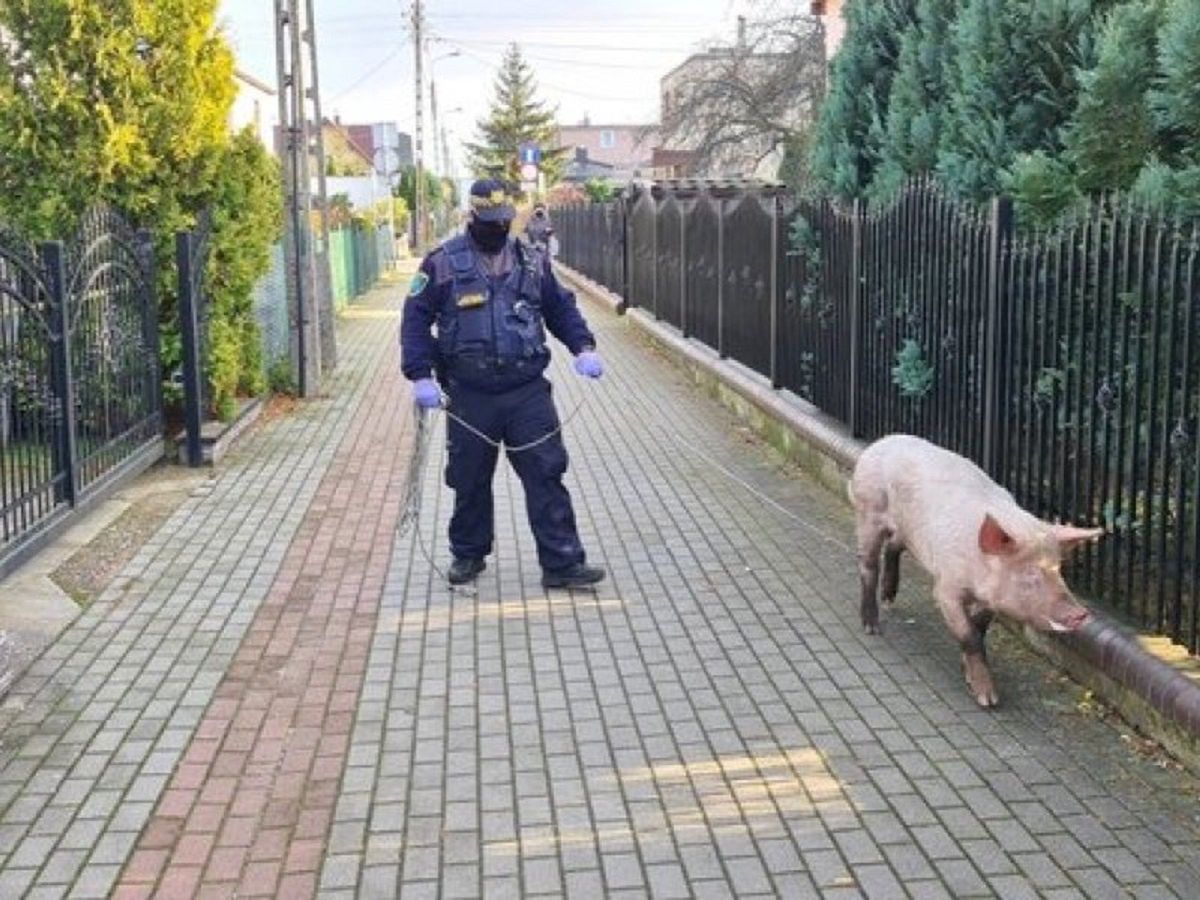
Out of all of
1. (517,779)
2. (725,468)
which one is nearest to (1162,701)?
(517,779)

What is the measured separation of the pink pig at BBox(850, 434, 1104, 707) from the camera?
16.4ft

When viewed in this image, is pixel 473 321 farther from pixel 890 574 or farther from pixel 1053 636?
pixel 1053 636

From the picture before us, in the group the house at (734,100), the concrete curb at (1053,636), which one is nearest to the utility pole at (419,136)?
the house at (734,100)

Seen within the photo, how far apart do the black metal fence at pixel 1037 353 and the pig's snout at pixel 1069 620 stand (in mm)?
357

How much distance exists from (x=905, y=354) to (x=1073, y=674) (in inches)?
107

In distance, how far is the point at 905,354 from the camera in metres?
7.84

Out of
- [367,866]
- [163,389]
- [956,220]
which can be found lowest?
[367,866]

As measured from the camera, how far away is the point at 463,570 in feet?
23.4

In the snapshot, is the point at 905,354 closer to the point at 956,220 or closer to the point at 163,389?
the point at 956,220

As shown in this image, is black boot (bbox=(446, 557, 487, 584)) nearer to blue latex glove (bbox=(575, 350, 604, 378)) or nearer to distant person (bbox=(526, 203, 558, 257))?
blue latex glove (bbox=(575, 350, 604, 378))

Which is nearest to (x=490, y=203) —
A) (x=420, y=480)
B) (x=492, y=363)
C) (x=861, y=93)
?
(x=492, y=363)

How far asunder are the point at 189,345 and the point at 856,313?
4.93m

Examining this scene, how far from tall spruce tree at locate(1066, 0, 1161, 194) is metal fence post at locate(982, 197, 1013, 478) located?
0.49 m

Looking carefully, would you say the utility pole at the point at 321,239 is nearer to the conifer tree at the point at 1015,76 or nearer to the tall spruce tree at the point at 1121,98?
the conifer tree at the point at 1015,76
